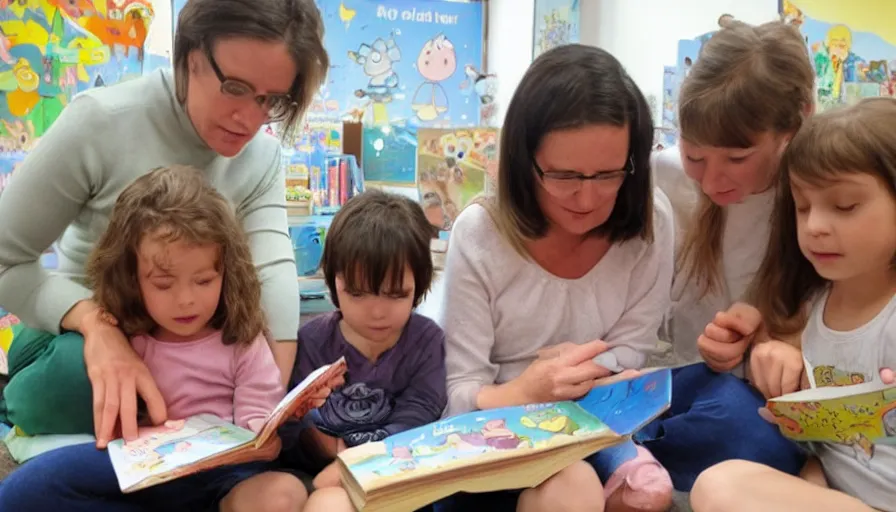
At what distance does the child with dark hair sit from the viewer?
1.11 metres

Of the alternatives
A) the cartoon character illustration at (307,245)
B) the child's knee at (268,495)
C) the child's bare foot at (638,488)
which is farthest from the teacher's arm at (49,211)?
the cartoon character illustration at (307,245)

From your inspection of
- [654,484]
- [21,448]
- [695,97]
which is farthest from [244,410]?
[695,97]

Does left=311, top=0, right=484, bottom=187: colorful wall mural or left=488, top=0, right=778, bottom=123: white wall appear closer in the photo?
left=488, top=0, right=778, bottom=123: white wall

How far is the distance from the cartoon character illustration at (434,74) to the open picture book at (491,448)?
2694mm

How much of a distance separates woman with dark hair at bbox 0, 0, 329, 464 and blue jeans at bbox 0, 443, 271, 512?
0.05 m

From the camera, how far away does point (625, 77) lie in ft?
3.64

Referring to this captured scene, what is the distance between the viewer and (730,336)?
112 centimetres

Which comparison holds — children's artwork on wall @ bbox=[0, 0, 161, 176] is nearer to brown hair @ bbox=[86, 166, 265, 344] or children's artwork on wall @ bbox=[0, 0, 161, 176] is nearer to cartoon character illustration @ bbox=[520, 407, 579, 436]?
brown hair @ bbox=[86, 166, 265, 344]

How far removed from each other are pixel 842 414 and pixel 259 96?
2.93 feet

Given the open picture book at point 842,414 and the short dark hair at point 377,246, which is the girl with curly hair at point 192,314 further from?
the open picture book at point 842,414

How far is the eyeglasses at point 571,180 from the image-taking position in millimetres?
1076

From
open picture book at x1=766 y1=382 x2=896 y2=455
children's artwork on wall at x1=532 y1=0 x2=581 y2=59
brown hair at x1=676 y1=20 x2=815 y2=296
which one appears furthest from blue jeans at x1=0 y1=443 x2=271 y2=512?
children's artwork on wall at x1=532 y1=0 x2=581 y2=59

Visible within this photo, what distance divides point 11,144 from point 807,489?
2.48m

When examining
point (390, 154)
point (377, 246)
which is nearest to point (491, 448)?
point (377, 246)
